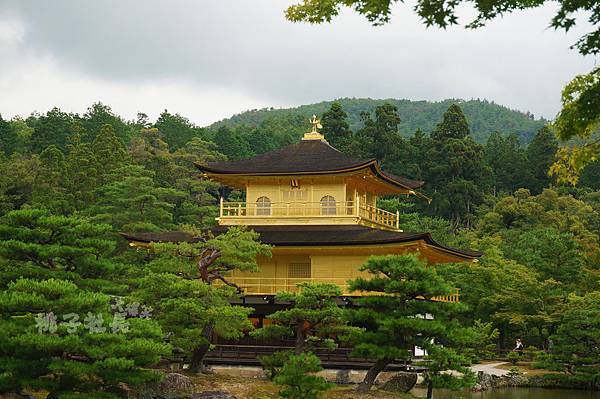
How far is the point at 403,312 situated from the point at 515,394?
10.1m

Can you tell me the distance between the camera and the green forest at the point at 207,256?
1616 cm

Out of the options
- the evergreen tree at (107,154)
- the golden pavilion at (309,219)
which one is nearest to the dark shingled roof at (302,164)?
the golden pavilion at (309,219)

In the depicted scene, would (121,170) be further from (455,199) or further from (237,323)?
(455,199)

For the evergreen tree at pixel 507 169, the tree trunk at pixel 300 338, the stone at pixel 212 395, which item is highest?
the evergreen tree at pixel 507 169

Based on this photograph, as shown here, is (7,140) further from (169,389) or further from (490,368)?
(169,389)

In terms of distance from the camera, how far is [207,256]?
74.4 ft

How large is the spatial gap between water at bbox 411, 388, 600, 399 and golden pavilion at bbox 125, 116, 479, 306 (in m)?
4.63

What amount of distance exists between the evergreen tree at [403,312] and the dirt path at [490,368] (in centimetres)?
1103

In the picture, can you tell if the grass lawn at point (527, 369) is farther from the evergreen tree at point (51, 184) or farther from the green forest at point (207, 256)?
the evergreen tree at point (51, 184)

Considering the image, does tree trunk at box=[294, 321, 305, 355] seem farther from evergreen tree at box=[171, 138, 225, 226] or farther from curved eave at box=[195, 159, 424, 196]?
evergreen tree at box=[171, 138, 225, 226]

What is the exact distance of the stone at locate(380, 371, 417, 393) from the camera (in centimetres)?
2292

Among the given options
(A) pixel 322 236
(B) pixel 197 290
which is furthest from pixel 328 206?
(B) pixel 197 290

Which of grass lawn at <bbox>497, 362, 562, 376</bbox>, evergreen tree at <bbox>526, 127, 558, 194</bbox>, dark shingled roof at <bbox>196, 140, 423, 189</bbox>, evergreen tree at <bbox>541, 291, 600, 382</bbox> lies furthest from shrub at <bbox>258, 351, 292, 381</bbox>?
evergreen tree at <bbox>526, 127, 558, 194</bbox>

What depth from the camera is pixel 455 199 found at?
67.9 meters
